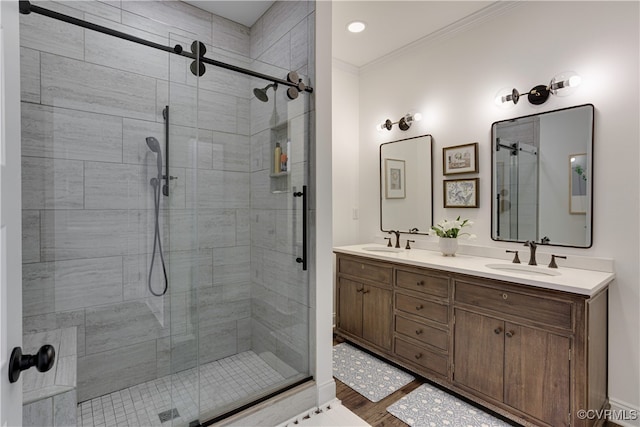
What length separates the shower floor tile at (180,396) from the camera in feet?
5.67

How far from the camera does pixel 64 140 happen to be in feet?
6.03

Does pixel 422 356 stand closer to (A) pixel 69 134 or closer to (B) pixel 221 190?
(B) pixel 221 190

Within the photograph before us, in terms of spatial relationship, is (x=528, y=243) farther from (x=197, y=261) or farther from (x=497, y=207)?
(x=197, y=261)

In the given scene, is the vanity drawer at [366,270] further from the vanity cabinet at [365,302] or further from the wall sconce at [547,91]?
the wall sconce at [547,91]

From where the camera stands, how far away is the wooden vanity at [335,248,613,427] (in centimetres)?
167

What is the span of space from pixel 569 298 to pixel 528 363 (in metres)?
0.45

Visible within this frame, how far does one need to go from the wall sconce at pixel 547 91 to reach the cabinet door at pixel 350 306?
73.7 inches

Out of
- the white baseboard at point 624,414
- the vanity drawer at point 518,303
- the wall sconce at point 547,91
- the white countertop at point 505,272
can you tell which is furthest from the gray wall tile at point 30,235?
the white baseboard at point 624,414

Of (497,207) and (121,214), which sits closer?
(121,214)

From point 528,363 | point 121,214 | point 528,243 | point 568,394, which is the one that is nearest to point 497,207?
point 528,243

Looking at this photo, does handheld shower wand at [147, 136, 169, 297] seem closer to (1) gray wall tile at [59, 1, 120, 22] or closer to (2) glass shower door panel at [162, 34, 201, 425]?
(2) glass shower door panel at [162, 34, 201, 425]

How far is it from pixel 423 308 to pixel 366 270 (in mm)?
593

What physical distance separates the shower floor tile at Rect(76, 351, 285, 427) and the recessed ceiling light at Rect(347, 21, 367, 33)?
269 centimetres

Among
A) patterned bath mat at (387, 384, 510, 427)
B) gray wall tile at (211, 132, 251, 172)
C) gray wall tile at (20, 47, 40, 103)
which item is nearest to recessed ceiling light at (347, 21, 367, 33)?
gray wall tile at (211, 132, 251, 172)
